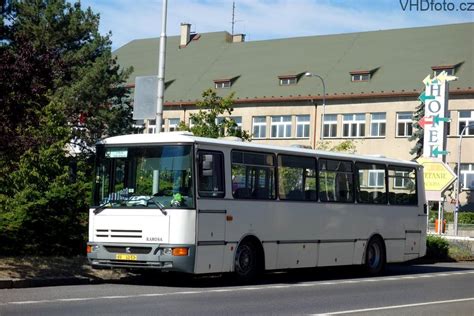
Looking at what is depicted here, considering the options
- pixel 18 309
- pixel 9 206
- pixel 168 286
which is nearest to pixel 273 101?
pixel 9 206

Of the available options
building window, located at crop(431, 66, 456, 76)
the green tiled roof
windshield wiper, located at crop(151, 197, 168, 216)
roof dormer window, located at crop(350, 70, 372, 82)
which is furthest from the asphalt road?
roof dormer window, located at crop(350, 70, 372, 82)

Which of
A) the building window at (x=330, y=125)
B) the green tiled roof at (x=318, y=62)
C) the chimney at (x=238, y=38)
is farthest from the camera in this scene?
the chimney at (x=238, y=38)

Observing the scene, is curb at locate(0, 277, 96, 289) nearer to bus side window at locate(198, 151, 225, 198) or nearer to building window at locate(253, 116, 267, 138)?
bus side window at locate(198, 151, 225, 198)

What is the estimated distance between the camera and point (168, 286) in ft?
62.4

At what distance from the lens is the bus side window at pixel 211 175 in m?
18.7

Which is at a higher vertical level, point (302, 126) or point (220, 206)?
point (302, 126)

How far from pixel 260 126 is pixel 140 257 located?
64957 mm

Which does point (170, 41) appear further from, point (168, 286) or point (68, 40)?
point (168, 286)

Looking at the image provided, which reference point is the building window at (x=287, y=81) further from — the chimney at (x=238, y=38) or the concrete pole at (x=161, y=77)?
the concrete pole at (x=161, y=77)

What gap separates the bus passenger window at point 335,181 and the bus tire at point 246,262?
9.23 ft

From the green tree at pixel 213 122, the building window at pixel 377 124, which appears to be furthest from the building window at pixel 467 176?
the green tree at pixel 213 122

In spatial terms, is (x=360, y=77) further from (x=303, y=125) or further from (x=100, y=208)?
(x=100, y=208)

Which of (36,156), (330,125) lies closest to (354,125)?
(330,125)

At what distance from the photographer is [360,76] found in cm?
7856
